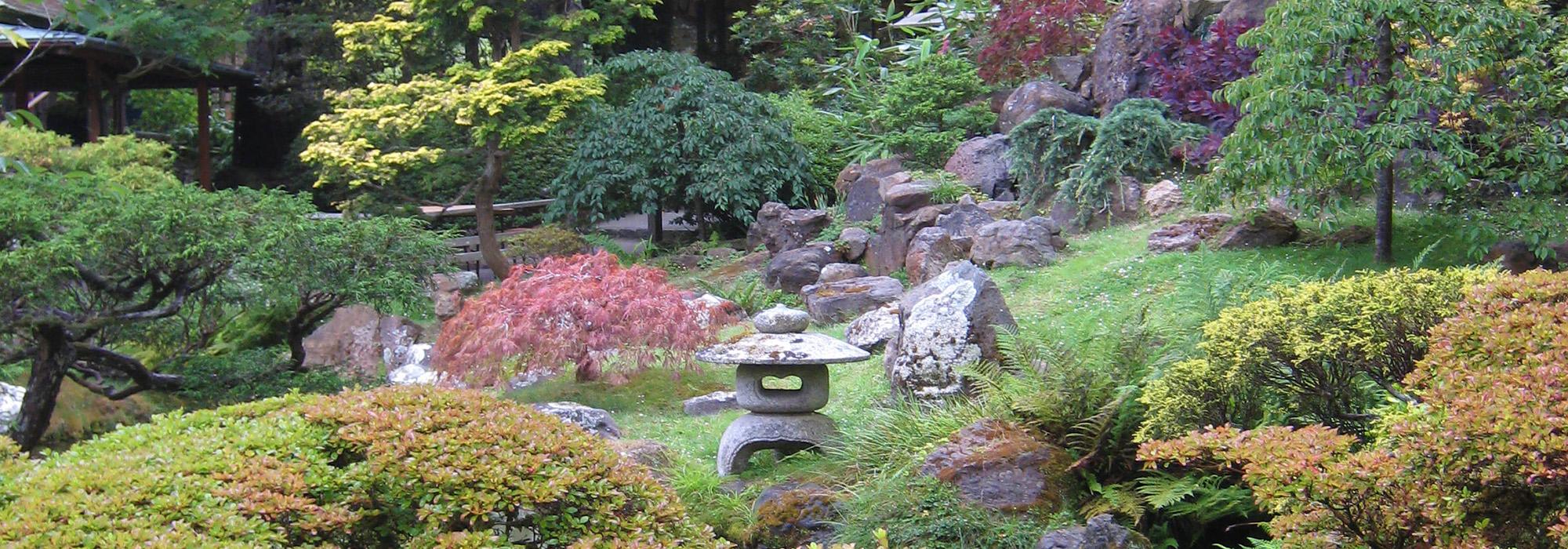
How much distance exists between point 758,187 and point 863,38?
471 cm

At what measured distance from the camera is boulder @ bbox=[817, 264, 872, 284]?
12.1 metres

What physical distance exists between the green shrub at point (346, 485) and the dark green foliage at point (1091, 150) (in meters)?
8.18

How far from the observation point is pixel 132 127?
2227cm

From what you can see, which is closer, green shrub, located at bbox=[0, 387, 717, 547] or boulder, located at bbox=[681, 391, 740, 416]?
green shrub, located at bbox=[0, 387, 717, 547]

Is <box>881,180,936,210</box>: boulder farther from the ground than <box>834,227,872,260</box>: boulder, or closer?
farther from the ground

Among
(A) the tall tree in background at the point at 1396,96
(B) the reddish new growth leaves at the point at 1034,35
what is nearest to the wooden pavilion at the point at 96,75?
(B) the reddish new growth leaves at the point at 1034,35

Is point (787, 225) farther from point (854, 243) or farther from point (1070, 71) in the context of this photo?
point (1070, 71)

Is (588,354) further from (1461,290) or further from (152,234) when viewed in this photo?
(1461,290)

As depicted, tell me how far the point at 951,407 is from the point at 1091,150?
5804 mm

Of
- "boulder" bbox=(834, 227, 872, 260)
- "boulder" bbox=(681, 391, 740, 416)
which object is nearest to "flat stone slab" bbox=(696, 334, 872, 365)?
"boulder" bbox=(681, 391, 740, 416)

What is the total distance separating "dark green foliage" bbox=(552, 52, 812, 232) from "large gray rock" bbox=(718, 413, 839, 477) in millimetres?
8236

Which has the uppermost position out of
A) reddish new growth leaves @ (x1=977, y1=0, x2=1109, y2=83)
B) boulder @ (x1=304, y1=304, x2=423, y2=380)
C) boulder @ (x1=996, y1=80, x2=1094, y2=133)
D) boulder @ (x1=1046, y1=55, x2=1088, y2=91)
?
reddish new growth leaves @ (x1=977, y1=0, x2=1109, y2=83)

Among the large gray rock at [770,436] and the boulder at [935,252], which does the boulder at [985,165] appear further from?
the large gray rock at [770,436]

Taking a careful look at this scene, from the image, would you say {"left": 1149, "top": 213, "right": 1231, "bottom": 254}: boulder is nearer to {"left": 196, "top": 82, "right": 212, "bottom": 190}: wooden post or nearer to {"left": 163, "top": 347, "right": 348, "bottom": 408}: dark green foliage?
{"left": 163, "top": 347, "right": 348, "bottom": 408}: dark green foliage
